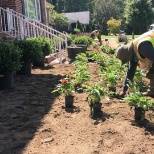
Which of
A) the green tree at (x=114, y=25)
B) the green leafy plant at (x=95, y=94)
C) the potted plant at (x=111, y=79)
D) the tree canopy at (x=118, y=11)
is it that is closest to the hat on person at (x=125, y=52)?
the potted plant at (x=111, y=79)

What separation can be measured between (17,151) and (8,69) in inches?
A: 122

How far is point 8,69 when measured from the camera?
602 centimetres

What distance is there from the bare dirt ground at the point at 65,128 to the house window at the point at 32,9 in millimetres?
7971

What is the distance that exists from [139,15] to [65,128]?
167 ft

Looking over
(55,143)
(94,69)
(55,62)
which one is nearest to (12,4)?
(55,62)

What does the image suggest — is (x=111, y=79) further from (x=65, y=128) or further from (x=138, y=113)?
(x=65, y=128)

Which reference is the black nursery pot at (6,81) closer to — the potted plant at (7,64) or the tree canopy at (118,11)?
the potted plant at (7,64)

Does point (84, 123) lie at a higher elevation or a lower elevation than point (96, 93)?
lower

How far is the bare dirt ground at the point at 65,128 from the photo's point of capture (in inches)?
130

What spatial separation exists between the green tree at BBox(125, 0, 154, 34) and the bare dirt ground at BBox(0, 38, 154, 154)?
159ft

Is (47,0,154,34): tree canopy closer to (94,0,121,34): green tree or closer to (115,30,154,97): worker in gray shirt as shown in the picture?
(94,0,121,34): green tree

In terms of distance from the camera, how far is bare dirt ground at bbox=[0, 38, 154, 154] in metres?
3.31

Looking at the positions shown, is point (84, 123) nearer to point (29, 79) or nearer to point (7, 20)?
point (29, 79)

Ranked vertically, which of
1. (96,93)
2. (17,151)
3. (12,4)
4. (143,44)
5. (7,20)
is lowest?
(17,151)
